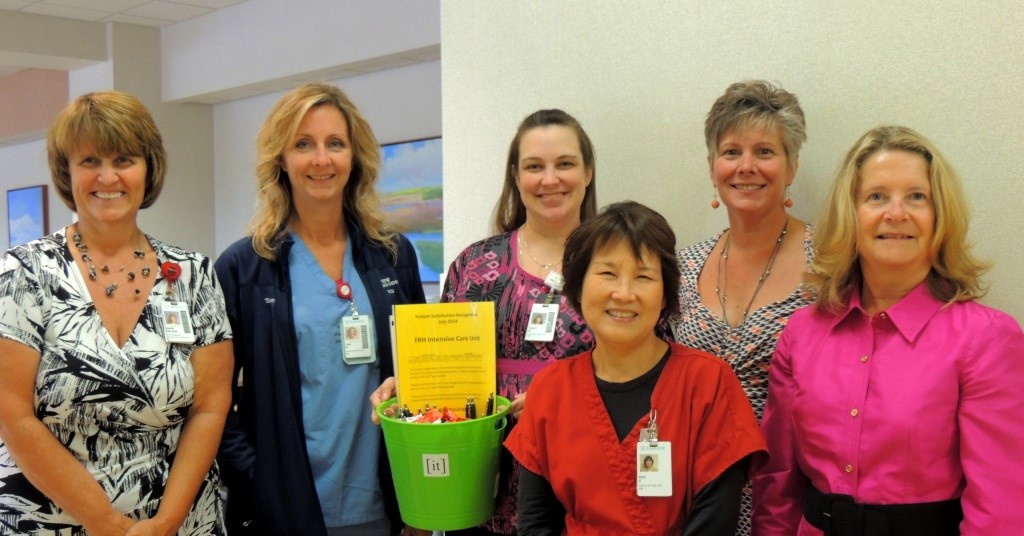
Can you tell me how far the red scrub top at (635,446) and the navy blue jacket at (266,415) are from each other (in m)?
0.70

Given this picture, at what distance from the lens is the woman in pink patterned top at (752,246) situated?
212cm

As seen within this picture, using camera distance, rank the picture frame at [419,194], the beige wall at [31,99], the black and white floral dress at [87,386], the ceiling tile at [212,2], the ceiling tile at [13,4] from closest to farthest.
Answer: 1. the black and white floral dress at [87,386]
2. the picture frame at [419,194]
3. the ceiling tile at [13,4]
4. the ceiling tile at [212,2]
5. the beige wall at [31,99]

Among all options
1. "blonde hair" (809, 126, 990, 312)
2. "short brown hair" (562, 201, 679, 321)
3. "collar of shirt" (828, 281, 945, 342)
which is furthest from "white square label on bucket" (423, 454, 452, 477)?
"collar of shirt" (828, 281, 945, 342)

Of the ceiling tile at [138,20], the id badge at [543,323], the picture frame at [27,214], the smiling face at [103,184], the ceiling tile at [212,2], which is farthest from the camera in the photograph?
the picture frame at [27,214]

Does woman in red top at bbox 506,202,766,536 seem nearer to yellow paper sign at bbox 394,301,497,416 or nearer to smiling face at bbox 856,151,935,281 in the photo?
yellow paper sign at bbox 394,301,497,416

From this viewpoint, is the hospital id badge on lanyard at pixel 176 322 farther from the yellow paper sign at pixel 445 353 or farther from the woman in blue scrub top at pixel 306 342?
the yellow paper sign at pixel 445 353

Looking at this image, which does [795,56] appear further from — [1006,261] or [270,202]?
[270,202]

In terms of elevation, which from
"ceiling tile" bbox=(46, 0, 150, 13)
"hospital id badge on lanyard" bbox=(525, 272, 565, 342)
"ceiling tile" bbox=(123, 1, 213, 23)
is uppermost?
"ceiling tile" bbox=(123, 1, 213, 23)

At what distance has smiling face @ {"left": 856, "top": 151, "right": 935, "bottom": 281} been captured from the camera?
67.5 inches

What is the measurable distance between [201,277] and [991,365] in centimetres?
187

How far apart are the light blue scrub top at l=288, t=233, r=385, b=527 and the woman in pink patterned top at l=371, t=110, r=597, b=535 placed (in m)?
0.13

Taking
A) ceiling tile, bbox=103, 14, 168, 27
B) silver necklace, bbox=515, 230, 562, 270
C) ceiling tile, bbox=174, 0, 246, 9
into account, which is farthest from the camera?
ceiling tile, bbox=103, 14, 168, 27

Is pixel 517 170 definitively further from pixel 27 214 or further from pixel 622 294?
pixel 27 214

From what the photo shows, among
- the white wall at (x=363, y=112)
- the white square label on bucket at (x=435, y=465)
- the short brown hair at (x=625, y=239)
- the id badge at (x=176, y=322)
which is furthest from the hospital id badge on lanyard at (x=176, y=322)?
the white wall at (x=363, y=112)
